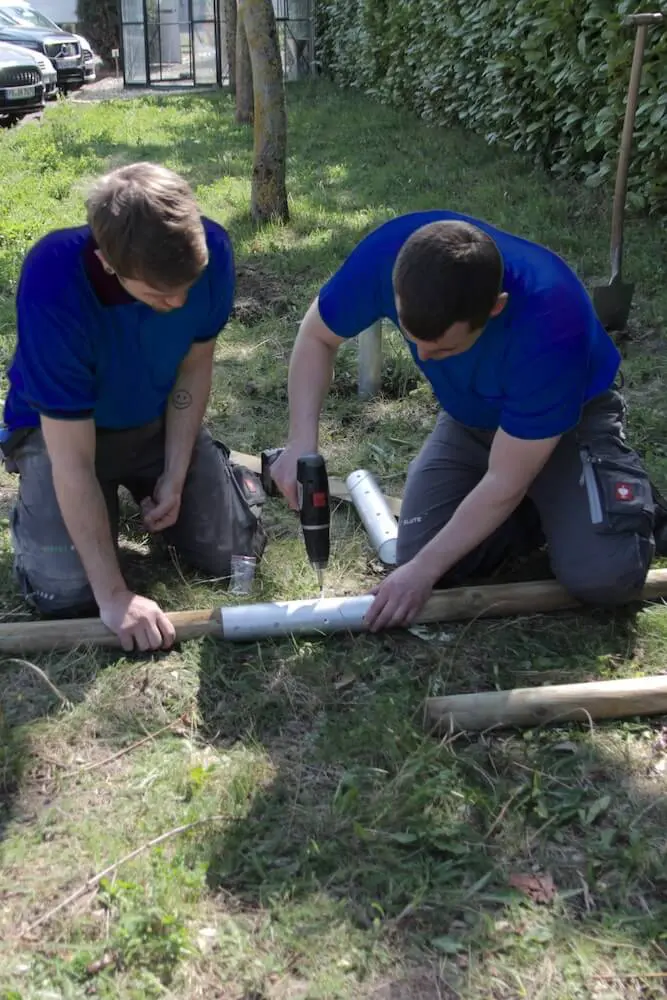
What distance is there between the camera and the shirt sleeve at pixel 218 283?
304cm

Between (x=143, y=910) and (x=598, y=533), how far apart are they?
5.81ft

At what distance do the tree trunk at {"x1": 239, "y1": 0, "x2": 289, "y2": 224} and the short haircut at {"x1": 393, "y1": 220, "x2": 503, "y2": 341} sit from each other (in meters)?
5.33

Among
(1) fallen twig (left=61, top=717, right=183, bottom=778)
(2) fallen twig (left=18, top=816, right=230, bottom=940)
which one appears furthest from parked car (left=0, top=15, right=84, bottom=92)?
(2) fallen twig (left=18, top=816, right=230, bottom=940)

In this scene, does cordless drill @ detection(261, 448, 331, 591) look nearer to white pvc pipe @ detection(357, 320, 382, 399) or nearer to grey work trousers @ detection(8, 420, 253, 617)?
grey work trousers @ detection(8, 420, 253, 617)

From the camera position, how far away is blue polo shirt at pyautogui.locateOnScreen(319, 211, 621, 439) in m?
2.59

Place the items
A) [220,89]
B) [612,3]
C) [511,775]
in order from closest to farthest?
1. [511,775]
2. [612,3]
3. [220,89]

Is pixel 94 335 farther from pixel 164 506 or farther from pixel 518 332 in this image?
pixel 518 332

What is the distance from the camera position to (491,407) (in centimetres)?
299

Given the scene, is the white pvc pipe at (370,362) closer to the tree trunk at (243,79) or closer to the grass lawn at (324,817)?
the grass lawn at (324,817)

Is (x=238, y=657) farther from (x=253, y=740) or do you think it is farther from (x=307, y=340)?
(x=307, y=340)

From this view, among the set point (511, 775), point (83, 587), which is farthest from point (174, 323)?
point (511, 775)

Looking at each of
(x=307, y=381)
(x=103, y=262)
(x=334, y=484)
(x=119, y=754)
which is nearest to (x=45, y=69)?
(x=334, y=484)

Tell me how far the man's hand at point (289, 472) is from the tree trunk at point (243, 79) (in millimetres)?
10089

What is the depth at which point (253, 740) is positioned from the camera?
258 cm
